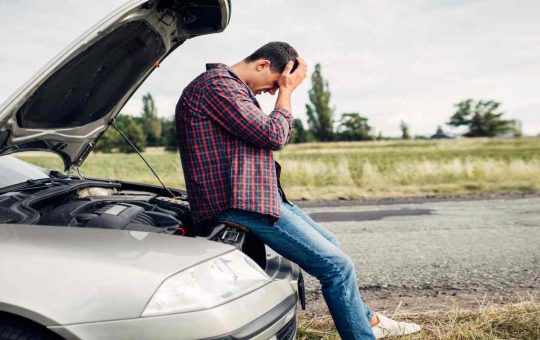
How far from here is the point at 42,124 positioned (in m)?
2.96

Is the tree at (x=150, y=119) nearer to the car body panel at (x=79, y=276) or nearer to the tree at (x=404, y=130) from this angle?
the tree at (x=404, y=130)

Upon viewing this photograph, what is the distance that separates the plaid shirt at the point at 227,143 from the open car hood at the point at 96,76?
0.42 metres

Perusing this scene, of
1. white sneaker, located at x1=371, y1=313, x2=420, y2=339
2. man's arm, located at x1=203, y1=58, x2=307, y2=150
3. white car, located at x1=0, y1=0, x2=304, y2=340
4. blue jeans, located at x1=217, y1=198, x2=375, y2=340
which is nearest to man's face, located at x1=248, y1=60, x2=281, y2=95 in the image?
man's arm, located at x1=203, y1=58, x2=307, y2=150

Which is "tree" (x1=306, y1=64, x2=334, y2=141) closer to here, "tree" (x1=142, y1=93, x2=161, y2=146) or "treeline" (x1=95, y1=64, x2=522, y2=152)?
"treeline" (x1=95, y1=64, x2=522, y2=152)

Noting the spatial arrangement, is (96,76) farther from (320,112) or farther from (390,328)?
(320,112)

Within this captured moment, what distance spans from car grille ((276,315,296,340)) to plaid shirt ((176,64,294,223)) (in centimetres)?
49

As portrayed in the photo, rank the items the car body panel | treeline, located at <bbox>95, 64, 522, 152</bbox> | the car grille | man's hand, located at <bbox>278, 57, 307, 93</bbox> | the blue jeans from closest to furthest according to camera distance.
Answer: the car body panel
the car grille
the blue jeans
man's hand, located at <bbox>278, 57, 307, 93</bbox>
treeline, located at <bbox>95, 64, 522, 152</bbox>

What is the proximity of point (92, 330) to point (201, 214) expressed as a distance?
3.24ft

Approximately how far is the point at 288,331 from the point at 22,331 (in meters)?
1.05

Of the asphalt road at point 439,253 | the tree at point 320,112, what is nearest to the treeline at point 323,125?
the tree at point 320,112

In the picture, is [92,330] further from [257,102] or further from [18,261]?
[257,102]

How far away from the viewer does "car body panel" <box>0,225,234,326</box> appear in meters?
1.72

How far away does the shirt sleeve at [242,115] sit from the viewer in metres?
2.47

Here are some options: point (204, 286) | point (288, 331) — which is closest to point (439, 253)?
point (288, 331)
